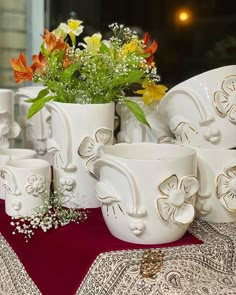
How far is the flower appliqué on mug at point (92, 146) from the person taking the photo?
942 millimetres

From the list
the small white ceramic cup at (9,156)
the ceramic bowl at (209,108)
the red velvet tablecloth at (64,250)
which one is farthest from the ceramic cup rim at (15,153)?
the ceramic bowl at (209,108)

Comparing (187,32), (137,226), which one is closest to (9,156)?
(137,226)

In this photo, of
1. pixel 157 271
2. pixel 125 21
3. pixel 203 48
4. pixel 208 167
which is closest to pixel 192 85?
pixel 208 167

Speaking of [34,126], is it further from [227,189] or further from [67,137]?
[227,189]

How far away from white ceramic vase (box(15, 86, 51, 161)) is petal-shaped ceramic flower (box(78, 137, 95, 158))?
280 mm

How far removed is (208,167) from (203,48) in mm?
964

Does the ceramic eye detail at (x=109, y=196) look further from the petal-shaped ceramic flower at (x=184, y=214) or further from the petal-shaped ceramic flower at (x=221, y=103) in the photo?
the petal-shaped ceramic flower at (x=221, y=103)

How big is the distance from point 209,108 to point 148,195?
23 cm

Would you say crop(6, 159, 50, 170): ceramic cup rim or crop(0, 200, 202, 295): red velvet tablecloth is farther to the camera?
crop(6, 159, 50, 170): ceramic cup rim

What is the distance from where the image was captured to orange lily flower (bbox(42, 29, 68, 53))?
961mm

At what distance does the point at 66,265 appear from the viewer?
792 millimetres

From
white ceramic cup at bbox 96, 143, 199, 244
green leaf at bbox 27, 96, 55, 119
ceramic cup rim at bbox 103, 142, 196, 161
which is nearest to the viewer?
white ceramic cup at bbox 96, 143, 199, 244

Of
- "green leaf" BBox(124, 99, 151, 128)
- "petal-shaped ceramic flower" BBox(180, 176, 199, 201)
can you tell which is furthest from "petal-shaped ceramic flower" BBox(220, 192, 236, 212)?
"green leaf" BBox(124, 99, 151, 128)

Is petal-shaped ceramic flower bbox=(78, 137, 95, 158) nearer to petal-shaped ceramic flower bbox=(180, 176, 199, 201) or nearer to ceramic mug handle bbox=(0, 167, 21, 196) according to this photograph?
ceramic mug handle bbox=(0, 167, 21, 196)
